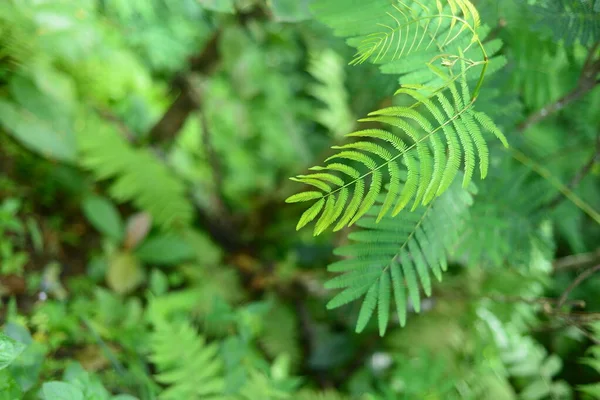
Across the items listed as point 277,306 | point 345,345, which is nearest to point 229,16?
point 277,306

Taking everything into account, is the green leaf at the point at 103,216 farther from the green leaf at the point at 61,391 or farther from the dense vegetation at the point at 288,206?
the green leaf at the point at 61,391

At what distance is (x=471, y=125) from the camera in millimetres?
729

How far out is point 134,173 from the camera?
1619mm

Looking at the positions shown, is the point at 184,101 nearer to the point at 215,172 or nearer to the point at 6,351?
the point at 215,172

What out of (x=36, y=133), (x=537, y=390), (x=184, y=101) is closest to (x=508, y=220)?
(x=537, y=390)

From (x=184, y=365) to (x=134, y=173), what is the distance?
764mm

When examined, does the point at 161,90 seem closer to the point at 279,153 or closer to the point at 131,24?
the point at 131,24

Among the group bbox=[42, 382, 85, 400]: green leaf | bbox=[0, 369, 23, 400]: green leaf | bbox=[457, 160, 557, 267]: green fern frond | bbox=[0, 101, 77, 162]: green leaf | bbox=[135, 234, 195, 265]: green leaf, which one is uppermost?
bbox=[0, 101, 77, 162]: green leaf

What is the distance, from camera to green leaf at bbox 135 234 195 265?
5.24ft

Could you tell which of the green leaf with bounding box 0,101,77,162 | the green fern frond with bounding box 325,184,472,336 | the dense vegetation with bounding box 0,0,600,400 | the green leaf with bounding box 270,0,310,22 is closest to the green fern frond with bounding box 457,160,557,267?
the dense vegetation with bounding box 0,0,600,400

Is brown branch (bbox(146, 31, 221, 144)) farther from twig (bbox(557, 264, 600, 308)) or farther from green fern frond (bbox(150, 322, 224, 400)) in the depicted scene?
twig (bbox(557, 264, 600, 308))

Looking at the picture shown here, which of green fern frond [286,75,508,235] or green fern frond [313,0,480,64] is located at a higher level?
green fern frond [313,0,480,64]

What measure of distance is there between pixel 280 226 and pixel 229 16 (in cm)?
85

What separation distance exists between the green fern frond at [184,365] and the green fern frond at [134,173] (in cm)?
58
